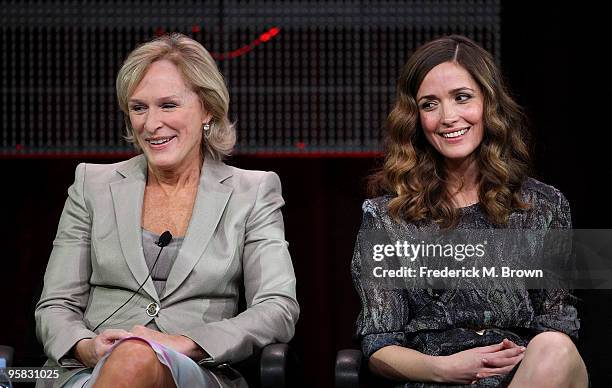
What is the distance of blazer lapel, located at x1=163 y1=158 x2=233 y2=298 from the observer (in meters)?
3.05

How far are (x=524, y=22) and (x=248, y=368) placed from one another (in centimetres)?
176

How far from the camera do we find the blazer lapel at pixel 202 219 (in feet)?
10.00

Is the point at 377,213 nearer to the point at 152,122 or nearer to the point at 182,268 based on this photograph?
the point at 182,268

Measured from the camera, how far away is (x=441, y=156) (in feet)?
10.3

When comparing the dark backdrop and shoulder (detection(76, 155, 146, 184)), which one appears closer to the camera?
shoulder (detection(76, 155, 146, 184))

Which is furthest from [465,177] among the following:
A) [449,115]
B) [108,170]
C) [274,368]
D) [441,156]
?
[108,170]

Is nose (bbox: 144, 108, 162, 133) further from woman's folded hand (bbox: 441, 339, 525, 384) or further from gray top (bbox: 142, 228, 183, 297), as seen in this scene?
woman's folded hand (bbox: 441, 339, 525, 384)

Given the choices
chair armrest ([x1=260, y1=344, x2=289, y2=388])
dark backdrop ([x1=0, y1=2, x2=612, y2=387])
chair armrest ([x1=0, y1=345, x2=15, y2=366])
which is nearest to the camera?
chair armrest ([x1=260, y1=344, x2=289, y2=388])

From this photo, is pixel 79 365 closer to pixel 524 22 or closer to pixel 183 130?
pixel 183 130

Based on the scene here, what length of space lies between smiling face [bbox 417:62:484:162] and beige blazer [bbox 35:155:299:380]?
0.55 meters

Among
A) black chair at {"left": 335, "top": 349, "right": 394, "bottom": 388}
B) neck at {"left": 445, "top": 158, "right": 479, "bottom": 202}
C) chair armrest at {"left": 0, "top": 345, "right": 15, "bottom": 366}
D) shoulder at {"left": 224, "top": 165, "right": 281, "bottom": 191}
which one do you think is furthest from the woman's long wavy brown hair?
chair armrest at {"left": 0, "top": 345, "right": 15, "bottom": 366}

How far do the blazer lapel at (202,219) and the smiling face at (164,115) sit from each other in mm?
112

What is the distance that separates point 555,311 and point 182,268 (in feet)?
3.42

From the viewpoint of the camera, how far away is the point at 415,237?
3006 mm
